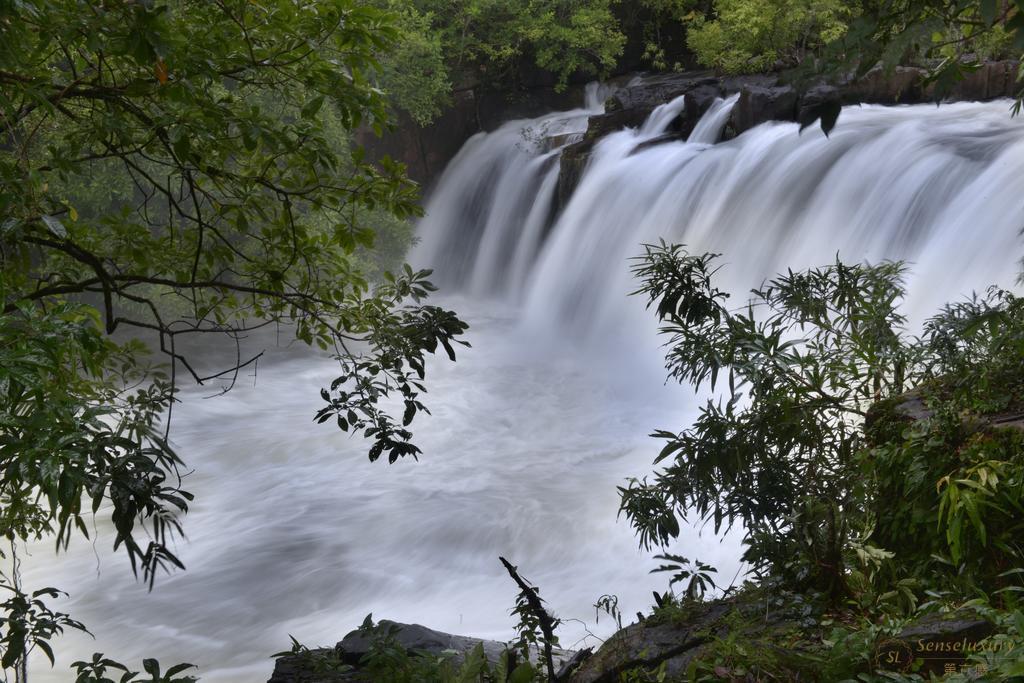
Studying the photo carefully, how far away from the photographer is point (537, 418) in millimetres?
9023

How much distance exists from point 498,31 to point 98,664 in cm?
1432

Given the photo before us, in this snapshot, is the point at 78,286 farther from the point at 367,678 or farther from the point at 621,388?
the point at 621,388

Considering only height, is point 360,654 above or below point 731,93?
below

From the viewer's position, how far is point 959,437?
3107mm

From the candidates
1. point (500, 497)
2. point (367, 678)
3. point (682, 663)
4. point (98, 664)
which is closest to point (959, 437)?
point (682, 663)

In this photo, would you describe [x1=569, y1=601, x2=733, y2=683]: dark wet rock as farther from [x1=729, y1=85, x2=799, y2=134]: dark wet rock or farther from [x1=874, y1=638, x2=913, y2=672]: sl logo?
[x1=729, y1=85, x2=799, y2=134]: dark wet rock

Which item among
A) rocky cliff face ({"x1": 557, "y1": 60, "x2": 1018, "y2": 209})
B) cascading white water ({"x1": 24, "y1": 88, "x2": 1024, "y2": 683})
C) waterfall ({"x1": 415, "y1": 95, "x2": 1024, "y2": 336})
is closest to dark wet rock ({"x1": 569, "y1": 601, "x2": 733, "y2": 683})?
cascading white water ({"x1": 24, "y1": 88, "x2": 1024, "y2": 683})

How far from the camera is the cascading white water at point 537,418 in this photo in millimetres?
5906

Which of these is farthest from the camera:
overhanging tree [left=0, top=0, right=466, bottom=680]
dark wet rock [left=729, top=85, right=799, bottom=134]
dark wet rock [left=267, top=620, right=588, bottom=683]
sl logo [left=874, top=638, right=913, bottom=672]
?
dark wet rock [left=729, top=85, right=799, bottom=134]

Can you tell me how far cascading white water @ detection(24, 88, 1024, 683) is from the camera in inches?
233

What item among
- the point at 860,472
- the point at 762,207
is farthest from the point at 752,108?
the point at 860,472

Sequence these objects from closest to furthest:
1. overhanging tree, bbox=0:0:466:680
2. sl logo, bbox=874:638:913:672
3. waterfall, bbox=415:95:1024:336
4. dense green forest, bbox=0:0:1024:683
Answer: overhanging tree, bbox=0:0:466:680 → dense green forest, bbox=0:0:1024:683 → sl logo, bbox=874:638:913:672 → waterfall, bbox=415:95:1024:336

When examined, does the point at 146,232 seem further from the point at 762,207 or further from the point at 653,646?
the point at 762,207

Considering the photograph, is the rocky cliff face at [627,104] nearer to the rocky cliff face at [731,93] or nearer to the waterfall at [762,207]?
the rocky cliff face at [731,93]
